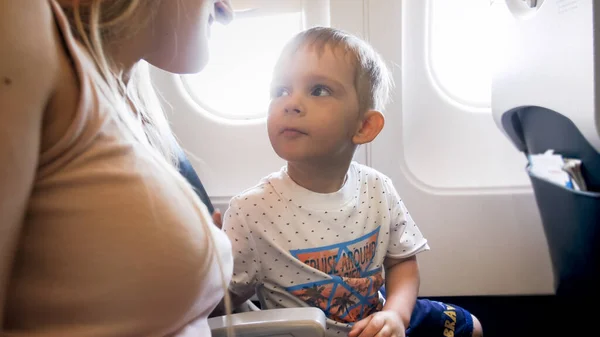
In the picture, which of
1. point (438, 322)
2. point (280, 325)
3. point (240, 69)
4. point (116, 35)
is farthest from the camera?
point (240, 69)

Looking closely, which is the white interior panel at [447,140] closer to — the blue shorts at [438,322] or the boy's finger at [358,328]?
the blue shorts at [438,322]

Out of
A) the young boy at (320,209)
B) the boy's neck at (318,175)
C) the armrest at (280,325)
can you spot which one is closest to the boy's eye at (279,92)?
the young boy at (320,209)

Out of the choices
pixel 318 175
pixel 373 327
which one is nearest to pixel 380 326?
pixel 373 327

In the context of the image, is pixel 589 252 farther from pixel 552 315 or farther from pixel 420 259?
pixel 552 315

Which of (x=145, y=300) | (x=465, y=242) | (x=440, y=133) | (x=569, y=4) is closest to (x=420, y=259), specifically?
(x=465, y=242)

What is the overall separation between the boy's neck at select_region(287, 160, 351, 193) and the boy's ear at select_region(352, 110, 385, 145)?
Answer: 59mm

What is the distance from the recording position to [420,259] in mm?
1223

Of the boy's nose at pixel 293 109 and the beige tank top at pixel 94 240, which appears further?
the boy's nose at pixel 293 109

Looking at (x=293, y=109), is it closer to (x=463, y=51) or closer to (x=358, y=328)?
(x=358, y=328)

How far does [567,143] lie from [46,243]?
0.77 meters

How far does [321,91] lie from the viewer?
85cm

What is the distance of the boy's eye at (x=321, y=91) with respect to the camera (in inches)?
33.3

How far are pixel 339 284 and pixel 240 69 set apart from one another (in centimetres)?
74

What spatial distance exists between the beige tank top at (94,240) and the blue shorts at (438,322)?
0.64 meters
